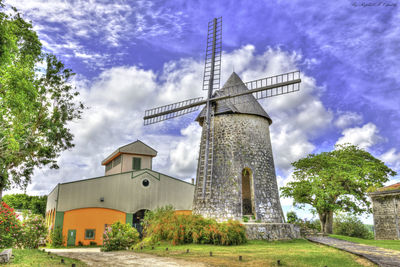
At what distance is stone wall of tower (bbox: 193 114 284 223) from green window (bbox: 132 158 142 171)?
8076 mm

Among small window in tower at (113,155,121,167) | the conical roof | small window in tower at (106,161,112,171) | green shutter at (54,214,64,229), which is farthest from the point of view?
small window in tower at (106,161,112,171)

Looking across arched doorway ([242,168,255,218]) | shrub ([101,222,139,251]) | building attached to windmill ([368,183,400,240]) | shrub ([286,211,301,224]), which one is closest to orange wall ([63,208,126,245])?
shrub ([101,222,139,251])

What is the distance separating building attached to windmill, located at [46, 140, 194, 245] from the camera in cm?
2116

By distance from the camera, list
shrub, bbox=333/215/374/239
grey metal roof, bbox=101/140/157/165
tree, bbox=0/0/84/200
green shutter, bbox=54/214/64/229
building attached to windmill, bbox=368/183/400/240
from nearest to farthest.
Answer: tree, bbox=0/0/84/200, building attached to windmill, bbox=368/183/400/240, green shutter, bbox=54/214/64/229, grey metal roof, bbox=101/140/157/165, shrub, bbox=333/215/374/239

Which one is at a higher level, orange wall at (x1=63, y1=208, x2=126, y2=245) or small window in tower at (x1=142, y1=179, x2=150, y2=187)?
small window in tower at (x1=142, y1=179, x2=150, y2=187)

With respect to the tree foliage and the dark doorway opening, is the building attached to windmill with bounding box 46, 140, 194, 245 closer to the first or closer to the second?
the dark doorway opening

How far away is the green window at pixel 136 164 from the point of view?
25877mm

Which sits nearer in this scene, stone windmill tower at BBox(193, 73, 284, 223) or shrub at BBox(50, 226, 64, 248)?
stone windmill tower at BBox(193, 73, 284, 223)

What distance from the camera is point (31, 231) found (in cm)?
1510

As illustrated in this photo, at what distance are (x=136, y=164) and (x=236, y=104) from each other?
10.9m

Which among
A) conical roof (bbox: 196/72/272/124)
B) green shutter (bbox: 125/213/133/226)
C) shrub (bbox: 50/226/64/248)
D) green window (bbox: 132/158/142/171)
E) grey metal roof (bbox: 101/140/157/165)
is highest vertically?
conical roof (bbox: 196/72/272/124)

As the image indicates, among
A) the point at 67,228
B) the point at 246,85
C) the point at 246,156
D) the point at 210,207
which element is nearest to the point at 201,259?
the point at 210,207

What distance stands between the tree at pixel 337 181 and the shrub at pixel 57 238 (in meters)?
18.1

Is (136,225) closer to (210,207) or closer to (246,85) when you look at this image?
(210,207)
